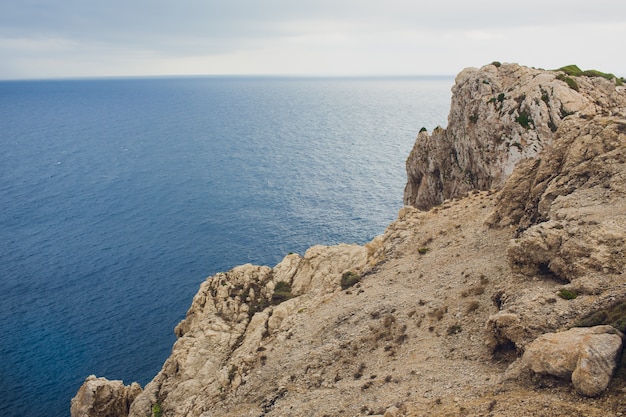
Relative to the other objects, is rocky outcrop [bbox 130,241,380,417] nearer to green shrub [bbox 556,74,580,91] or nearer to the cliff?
the cliff

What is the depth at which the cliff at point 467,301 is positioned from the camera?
24297 millimetres

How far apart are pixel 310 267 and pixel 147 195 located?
353 ft

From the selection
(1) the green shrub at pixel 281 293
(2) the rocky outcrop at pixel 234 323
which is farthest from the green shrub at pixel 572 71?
(1) the green shrub at pixel 281 293

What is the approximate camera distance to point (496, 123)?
59.0 meters

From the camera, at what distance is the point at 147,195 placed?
14962 cm

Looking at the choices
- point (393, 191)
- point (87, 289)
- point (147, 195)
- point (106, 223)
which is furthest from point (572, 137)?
point (147, 195)

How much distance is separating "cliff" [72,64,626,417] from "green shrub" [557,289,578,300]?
0.20 feet

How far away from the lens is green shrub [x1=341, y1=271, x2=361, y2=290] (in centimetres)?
5091

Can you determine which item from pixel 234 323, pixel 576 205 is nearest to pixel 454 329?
pixel 576 205

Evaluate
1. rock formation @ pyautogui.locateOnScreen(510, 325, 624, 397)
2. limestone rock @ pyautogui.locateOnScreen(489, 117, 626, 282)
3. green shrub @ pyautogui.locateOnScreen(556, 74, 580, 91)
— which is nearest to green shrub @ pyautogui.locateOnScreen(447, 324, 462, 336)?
limestone rock @ pyautogui.locateOnScreen(489, 117, 626, 282)

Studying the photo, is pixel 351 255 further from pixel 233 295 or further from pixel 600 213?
pixel 600 213

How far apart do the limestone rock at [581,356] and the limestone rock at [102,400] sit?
4622 centimetres

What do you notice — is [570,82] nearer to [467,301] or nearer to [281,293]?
[467,301]

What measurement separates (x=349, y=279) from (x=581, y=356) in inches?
1255
